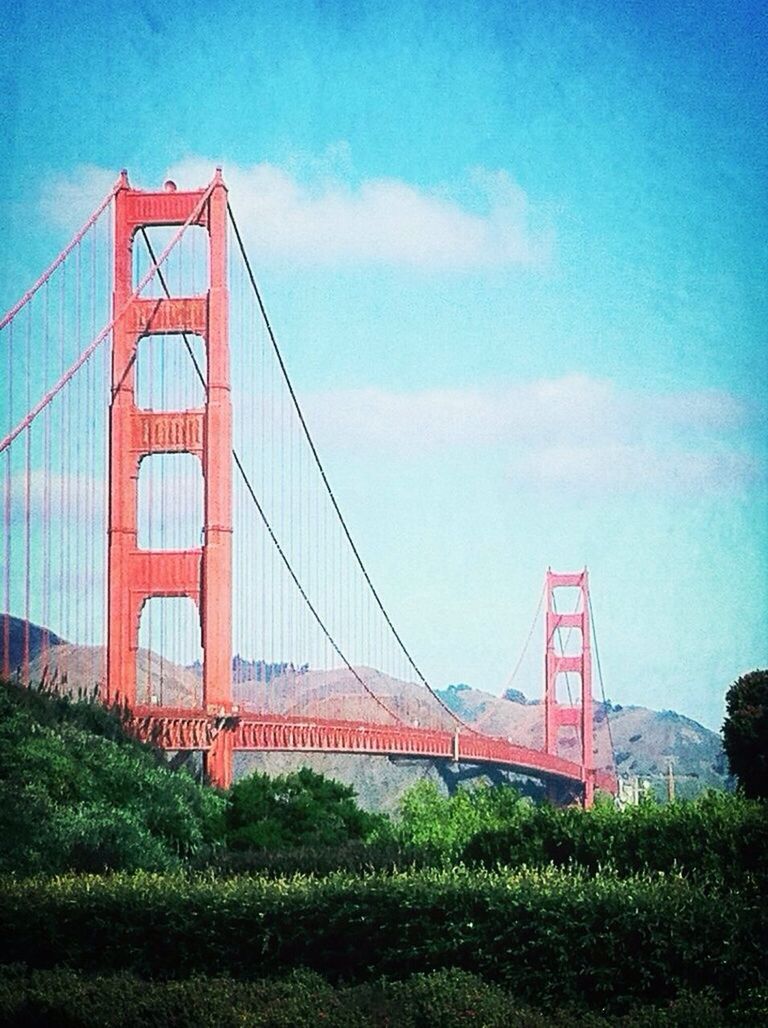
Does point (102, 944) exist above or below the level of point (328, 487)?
below

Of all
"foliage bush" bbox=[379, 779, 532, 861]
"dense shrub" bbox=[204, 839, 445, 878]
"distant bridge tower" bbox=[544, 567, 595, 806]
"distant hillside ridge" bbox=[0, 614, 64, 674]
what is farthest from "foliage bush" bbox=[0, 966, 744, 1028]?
"distant bridge tower" bbox=[544, 567, 595, 806]

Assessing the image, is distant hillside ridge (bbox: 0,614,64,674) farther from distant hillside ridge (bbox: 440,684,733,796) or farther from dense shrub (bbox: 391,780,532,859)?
distant hillside ridge (bbox: 440,684,733,796)

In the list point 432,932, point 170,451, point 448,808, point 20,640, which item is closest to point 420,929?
point 432,932

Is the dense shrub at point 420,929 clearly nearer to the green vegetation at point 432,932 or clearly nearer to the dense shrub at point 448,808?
the green vegetation at point 432,932

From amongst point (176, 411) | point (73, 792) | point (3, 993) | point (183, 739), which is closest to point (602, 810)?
point (3, 993)

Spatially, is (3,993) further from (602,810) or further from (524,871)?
(602,810)

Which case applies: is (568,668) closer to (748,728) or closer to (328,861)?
(748,728)
